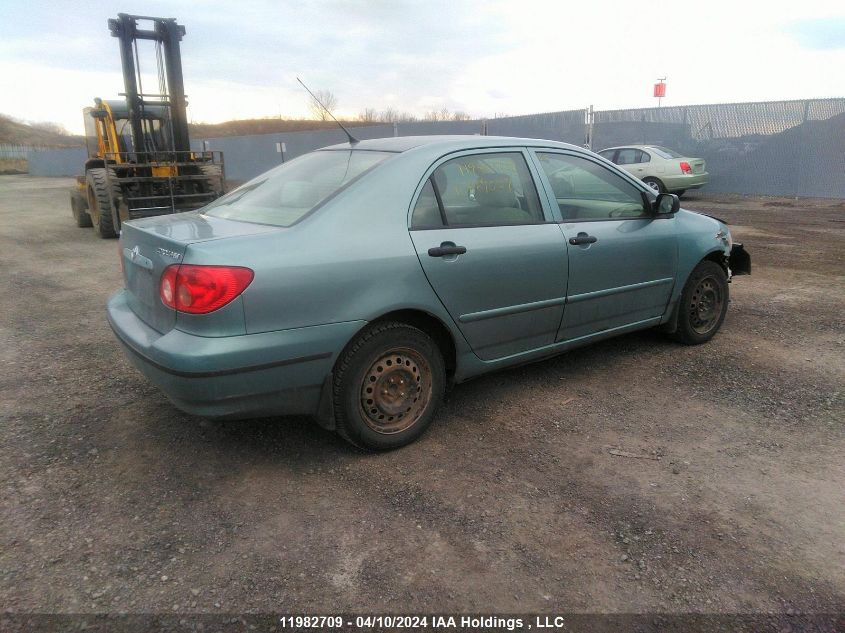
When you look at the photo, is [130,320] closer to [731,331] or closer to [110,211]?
[731,331]

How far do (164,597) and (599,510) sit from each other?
5.99 feet

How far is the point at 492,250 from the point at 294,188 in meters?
1.18

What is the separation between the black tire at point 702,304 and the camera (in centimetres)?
474

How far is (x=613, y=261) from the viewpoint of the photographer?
4.09m

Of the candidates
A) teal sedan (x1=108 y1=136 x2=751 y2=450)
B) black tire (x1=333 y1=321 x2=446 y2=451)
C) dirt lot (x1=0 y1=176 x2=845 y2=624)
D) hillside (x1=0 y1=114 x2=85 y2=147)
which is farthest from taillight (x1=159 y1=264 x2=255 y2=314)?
hillside (x1=0 y1=114 x2=85 y2=147)

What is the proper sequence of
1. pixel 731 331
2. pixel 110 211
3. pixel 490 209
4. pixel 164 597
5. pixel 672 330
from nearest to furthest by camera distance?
pixel 164 597
pixel 490 209
pixel 672 330
pixel 731 331
pixel 110 211

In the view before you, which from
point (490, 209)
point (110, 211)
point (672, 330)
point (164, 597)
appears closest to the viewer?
point (164, 597)

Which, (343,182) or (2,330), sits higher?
(343,182)

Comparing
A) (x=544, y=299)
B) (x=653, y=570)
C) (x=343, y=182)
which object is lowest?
(x=653, y=570)

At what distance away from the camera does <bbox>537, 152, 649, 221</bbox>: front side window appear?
396 cm

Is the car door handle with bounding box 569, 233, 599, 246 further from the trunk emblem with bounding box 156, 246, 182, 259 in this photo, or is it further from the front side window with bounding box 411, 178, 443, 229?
the trunk emblem with bounding box 156, 246, 182, 259

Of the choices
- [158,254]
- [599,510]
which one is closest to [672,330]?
[599,510]

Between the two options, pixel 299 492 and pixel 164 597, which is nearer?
pixel 164 597

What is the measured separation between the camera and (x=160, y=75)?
482 inches
